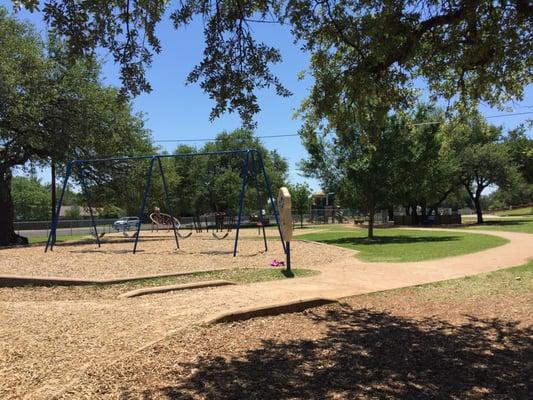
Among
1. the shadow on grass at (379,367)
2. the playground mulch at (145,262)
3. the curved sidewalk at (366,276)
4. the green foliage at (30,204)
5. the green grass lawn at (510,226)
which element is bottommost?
the shadow on grass at (379,367)

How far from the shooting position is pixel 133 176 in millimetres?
24938

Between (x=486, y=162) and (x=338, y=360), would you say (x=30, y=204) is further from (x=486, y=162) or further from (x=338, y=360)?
(x=338, y=360)

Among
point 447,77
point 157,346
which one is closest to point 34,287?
point 157,346

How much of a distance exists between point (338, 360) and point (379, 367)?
1.35ft

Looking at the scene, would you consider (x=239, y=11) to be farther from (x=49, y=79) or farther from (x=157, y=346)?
(x=49, y=79)

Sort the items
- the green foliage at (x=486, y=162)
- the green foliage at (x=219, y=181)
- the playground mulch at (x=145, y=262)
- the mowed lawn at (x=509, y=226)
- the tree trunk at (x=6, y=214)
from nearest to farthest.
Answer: the playground mulch at (x=145, y=262) < the tree trunk at (x=6, y=214) < the mowed lawn at (x=509, y=226) < the green foliage at (x=486, y=162) < the green foliage at (x=219, y=181)

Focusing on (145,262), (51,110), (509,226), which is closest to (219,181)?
(509,226)

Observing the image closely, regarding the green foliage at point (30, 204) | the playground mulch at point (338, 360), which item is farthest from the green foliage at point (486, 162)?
the green foliage at point (30, 204)

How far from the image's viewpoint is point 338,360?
534cm

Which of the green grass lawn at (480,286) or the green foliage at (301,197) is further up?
the green foliage at (301,197)

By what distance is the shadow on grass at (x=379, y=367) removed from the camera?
4.45m

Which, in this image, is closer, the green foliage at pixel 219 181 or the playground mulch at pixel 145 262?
the playground mulch at pixel 145 262

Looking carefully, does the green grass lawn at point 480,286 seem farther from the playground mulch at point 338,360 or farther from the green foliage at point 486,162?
the green foliage at point 486,162

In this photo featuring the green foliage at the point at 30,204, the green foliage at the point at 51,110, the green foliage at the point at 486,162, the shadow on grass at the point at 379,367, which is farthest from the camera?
the green foliage at the point at 30,204
